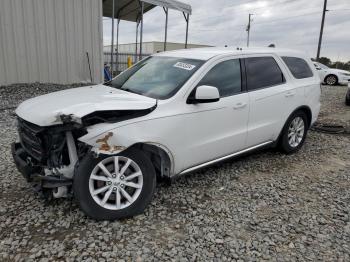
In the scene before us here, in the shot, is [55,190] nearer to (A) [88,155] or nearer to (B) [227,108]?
(A) [88,155]

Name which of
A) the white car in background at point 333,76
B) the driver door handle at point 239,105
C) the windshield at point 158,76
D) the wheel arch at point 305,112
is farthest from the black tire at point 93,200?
the white car in background at point 333,76

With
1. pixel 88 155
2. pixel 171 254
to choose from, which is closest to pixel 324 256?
pixel 171 254

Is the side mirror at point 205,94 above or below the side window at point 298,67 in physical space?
below

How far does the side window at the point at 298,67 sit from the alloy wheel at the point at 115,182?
10.3 feet

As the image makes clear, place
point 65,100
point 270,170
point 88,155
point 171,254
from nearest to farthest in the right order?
point 171,254, point 88,155, point 65,100, point 270,170

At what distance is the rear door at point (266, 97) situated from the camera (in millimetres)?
4195

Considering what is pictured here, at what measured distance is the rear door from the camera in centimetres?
420

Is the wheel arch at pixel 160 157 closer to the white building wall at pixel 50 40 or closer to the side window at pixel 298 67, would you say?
the side window at pixel 298 67

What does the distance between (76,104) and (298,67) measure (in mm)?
3698

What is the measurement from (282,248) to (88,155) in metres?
1.95

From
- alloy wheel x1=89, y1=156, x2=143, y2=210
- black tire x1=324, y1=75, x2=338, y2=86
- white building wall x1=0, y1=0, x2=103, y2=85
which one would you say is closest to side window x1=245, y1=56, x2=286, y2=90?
alloy wheel x1=89, y1=156, x2=143, y2=210

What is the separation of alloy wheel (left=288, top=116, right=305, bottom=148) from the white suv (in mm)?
431

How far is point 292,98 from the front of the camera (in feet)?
15.6

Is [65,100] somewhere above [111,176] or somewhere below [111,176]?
above
